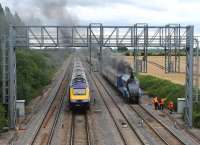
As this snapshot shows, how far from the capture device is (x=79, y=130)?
103 ft

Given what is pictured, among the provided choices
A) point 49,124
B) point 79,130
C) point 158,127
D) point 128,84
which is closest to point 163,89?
point 128,84

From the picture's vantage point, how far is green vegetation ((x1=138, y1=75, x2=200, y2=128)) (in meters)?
35.2

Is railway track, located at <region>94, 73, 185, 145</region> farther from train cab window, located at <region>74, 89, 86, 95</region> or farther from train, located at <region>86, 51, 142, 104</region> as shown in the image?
train, located at <region>86, 51, 142, 104</region>

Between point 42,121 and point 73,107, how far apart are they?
172 inches

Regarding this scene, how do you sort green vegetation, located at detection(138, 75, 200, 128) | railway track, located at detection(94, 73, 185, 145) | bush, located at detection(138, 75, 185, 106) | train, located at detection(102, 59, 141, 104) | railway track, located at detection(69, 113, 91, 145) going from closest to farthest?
1. railway track, located at detection(94, 73, 185, 145)
2. railway track, located at detection(69, 113, 91, 145)
3. green vegetation, located at detection(138, 75, 200, 128)
4. bush, located at detection(138, 75, 185, 106)
5. train, located at detection(102, 59, 141, 104)

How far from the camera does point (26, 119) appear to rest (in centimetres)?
3609

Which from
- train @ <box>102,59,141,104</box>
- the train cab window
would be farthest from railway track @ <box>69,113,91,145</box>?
train @ <box>102,59,141,104</box>

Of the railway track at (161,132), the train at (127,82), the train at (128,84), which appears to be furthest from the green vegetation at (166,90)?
the train at (128,84)

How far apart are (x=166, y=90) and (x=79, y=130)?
17.7 m

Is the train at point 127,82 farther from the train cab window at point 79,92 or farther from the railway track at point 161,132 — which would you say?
the train cab window at point 79,92

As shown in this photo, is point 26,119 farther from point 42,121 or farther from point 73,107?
point 73,107

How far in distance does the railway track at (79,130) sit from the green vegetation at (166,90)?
292 inches

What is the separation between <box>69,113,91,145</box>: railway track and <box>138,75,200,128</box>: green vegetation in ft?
24.4

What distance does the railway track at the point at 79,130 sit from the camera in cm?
2755
